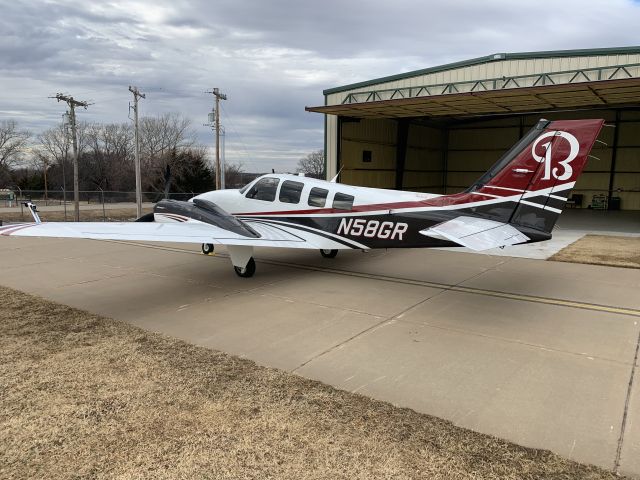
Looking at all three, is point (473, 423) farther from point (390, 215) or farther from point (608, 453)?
point (390, 215)

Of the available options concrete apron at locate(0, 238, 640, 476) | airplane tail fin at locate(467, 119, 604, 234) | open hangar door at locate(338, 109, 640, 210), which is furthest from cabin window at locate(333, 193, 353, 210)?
open hangar door at locate(338, 109, 640, 210)

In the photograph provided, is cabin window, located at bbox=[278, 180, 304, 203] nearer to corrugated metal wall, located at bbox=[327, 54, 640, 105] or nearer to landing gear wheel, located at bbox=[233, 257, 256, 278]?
landing gear wheel, located at bbox=[233, 257, 256, 278]

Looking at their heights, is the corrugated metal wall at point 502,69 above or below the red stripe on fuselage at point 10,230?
above

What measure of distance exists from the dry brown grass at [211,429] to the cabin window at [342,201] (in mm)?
5219

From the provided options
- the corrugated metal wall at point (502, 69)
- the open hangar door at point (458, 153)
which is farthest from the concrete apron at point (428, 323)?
the open hangar door at point (458, 153)

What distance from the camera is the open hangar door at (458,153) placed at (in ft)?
94.4

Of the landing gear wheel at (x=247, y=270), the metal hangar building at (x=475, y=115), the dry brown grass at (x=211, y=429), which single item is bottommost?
the dry brown grass at (x=211, y=429)

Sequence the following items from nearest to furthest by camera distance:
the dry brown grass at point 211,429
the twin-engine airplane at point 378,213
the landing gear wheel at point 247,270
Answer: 1. the dry brown grass at point 211,429
2. the twin-engine airplane at point 378,213
3. the landing gear wheel at point 247,270

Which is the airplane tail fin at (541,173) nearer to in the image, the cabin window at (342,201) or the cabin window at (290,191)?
the cabin window at (342,201)

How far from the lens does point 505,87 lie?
2320cm

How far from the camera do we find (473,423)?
429 centimetres

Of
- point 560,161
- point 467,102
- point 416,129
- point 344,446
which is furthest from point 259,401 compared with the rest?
point 416,129

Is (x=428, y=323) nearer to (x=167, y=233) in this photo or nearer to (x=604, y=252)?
(x=167, y=233)

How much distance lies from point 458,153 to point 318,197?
32362 millimetres
